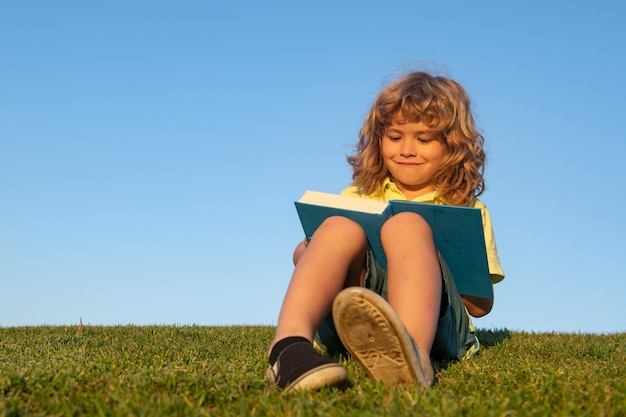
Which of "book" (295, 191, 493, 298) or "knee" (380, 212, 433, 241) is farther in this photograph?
"book" (295, 191, 493, 298)

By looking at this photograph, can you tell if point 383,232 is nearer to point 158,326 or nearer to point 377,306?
point 377,306

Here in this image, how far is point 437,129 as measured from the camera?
12.4ft

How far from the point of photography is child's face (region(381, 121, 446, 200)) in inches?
148

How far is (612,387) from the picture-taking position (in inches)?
101

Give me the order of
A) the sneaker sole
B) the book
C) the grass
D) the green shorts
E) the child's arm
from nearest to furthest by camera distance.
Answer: the grass
the sneaker sole
the book
the green shorts
the child's arm

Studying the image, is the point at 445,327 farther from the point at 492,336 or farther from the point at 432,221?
the point at 492,336

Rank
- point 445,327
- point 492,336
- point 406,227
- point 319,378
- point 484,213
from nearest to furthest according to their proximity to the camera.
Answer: point 319,378, point 406,227, point 445,327, point 484,213, point 492,336

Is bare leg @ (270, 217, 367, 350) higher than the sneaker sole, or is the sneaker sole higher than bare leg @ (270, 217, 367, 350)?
bare leg @ (270, 217, 367, 350)

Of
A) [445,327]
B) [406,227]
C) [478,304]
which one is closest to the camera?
[406,227]

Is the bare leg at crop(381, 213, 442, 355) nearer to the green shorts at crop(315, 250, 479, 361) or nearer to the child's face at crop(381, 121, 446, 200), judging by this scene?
the green shorts at crop(315, 250, 479, 361)

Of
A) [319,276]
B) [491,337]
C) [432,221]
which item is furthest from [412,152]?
[491,337]

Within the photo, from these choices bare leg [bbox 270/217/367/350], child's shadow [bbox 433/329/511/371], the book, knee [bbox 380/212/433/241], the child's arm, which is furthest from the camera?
child's shadow [bbox 433/329/511/371]

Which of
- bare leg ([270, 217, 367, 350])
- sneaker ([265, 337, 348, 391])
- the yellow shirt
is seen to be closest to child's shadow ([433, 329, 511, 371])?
the yellow shirt

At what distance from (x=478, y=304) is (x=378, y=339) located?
129cm
